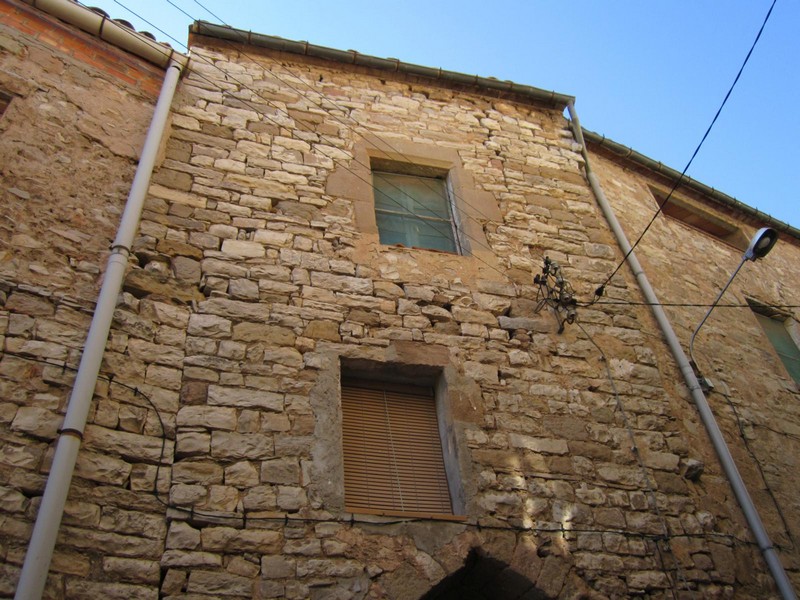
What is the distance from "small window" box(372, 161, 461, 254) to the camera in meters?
6.27

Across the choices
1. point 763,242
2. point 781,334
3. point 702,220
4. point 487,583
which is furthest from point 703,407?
point 702,220

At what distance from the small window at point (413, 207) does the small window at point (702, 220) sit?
3.38m

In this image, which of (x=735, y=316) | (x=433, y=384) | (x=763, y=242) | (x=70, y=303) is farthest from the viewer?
(x=735, y=316)

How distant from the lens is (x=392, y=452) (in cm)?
476

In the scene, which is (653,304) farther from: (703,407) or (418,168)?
(418,168)

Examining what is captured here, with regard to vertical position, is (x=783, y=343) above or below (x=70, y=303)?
above

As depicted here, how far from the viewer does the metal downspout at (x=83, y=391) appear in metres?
3.28

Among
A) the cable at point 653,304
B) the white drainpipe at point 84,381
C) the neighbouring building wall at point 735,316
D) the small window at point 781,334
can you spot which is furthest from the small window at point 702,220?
the white drainpipe at point 84,381

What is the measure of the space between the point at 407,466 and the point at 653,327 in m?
2.76

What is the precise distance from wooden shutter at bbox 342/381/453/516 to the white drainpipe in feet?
5.15

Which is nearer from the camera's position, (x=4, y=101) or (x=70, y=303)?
(x=70, y=303)

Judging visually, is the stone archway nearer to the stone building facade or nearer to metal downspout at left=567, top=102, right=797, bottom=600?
the stone building facade

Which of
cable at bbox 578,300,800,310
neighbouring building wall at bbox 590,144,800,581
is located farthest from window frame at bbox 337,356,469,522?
neighbouring building wall at bbox 590,144,800,581

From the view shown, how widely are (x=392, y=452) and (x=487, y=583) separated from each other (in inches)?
38.6
